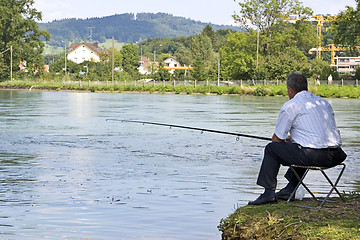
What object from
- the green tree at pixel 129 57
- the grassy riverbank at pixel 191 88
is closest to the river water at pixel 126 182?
the grassy riverbank at pixel 191 88

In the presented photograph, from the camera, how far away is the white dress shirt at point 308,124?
279 inches

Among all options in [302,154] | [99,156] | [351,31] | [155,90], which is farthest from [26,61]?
[302,154]

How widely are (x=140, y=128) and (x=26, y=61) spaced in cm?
9241

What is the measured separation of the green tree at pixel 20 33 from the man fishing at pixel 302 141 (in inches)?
4043

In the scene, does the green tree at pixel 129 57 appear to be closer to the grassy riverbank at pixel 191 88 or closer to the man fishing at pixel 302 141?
the grassy riverbank at pixel 191 88

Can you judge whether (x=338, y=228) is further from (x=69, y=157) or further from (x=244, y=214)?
(x=69, y=157)

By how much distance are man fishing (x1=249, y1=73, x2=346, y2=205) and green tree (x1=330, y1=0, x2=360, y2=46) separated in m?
59.3

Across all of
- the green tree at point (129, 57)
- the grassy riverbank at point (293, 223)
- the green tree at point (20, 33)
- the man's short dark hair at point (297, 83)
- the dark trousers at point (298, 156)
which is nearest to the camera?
the grassy riverbank at point (293, 223)

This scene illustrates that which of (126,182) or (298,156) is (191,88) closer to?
(126,182)

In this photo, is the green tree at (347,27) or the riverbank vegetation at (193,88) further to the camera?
the green tree at (347,27)

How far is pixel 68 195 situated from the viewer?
9.62 m

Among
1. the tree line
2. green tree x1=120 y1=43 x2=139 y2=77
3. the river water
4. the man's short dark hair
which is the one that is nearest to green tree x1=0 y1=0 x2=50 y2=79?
the tree line

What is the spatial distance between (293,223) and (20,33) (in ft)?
359

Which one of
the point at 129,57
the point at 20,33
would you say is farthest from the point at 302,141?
the point at 129,57
